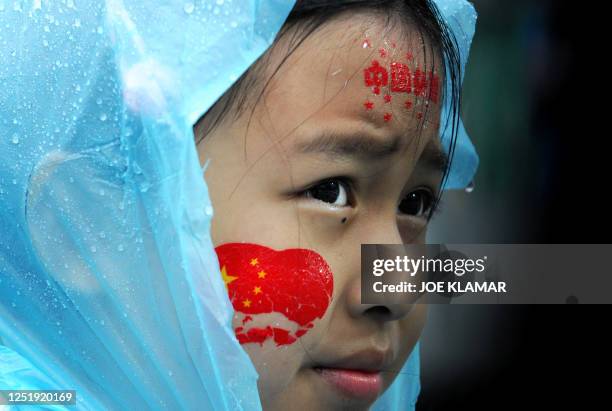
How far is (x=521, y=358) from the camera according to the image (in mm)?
2117

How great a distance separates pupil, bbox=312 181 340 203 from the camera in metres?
1.06

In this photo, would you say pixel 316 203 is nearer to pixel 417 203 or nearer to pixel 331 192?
A: pixel 331 192

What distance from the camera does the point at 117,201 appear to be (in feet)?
3.18

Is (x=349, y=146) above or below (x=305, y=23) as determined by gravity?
below

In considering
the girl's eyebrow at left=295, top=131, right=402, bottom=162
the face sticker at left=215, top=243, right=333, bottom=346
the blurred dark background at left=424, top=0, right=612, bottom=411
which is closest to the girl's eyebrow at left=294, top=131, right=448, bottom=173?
the girl's eyebrow at left=295, top=131, right=402, bottom=162

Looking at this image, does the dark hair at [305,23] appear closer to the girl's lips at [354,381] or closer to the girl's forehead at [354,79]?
the girl's forehead at [354,79]

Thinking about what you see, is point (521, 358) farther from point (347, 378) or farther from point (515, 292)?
point (347, 378)

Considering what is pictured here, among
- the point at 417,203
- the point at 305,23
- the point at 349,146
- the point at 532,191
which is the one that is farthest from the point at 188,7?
the point at 532,191

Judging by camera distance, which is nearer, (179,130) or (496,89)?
(179,130)

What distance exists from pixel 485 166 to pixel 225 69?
1.55 metres

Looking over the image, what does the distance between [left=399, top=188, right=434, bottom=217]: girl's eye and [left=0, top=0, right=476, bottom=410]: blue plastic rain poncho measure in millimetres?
377

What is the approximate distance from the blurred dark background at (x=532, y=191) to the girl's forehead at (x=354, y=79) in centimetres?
89

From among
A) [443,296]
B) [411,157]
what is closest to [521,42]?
[443,296]

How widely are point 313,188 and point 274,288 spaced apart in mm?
143
